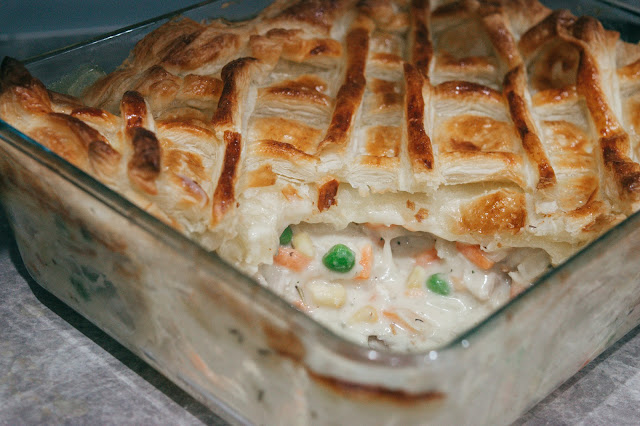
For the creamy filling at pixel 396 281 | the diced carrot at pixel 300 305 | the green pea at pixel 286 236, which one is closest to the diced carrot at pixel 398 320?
the creamy filling at pixel 396 281

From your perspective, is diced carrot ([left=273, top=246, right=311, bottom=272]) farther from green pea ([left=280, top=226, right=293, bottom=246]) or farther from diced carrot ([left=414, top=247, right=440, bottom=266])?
diced carrot ([left=414, top=247, right=440, bottom=266])

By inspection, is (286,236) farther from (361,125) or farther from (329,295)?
(361,125)

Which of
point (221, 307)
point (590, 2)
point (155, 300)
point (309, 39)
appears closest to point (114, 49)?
point (309, 39)

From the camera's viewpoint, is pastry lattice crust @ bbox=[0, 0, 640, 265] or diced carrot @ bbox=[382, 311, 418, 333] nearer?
pastry lattice crust @ bbox=[0, 0, 640, 265]

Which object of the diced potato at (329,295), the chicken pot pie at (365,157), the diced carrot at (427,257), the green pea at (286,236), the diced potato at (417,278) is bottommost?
the diced potato at (329,295)

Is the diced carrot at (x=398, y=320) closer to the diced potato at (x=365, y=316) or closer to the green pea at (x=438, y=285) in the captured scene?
the diced potato at (x=365, y=316)

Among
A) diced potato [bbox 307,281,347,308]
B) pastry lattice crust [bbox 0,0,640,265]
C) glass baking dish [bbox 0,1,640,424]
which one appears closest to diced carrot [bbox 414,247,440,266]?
pastry lattice crust [bbox 0,0,640,265]

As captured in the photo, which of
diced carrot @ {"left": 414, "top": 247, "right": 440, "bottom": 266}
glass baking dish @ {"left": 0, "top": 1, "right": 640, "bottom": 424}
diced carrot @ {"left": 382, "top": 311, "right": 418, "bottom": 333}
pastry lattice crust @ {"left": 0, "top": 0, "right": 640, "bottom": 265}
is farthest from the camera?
diced carrot @ {"left": 414, "top": 247, "right": 440, "bottom": 266}
